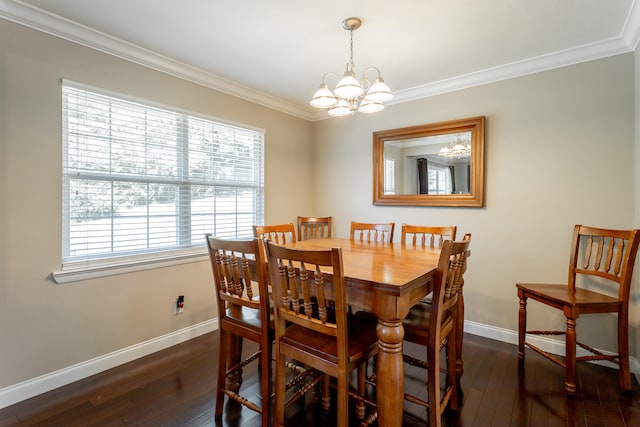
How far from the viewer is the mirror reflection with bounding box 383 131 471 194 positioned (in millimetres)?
2943

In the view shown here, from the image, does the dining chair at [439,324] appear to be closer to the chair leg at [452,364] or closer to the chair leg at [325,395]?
the chair leg at [452,364]

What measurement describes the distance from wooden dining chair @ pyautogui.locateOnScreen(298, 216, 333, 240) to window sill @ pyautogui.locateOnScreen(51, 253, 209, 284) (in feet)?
3.43

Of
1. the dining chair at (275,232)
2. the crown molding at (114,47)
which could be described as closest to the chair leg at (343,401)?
the dining chair at (275,232)

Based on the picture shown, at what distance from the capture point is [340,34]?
2207 mm

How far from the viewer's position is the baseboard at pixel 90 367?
1892 mm

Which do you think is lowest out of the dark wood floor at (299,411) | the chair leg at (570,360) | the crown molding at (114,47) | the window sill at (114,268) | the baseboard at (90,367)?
the dark wood floor at (299,411)

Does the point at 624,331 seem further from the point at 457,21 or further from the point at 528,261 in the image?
the point at 457,21

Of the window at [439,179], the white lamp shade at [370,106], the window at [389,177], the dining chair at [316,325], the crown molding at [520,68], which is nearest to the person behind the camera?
the dining chair at [316,325]

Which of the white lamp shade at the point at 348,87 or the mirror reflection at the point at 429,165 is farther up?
the white lamp shade at the point at 348,87

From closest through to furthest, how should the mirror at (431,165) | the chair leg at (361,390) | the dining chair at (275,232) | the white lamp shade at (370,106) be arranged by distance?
the chair leg at (361,390) < the white lamp shade at (370,106) < the dining chair at (275,232) < the mirror at (431,165)

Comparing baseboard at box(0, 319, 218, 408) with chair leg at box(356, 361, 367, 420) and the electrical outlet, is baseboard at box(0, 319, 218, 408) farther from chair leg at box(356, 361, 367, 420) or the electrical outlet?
chair leg at box(356, 361, 367, 420)

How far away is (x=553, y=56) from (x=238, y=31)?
2.40 metres

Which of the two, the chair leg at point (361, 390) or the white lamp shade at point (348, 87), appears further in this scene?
the white lamp shade at point (348, 87)

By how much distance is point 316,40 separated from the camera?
7.50ft
